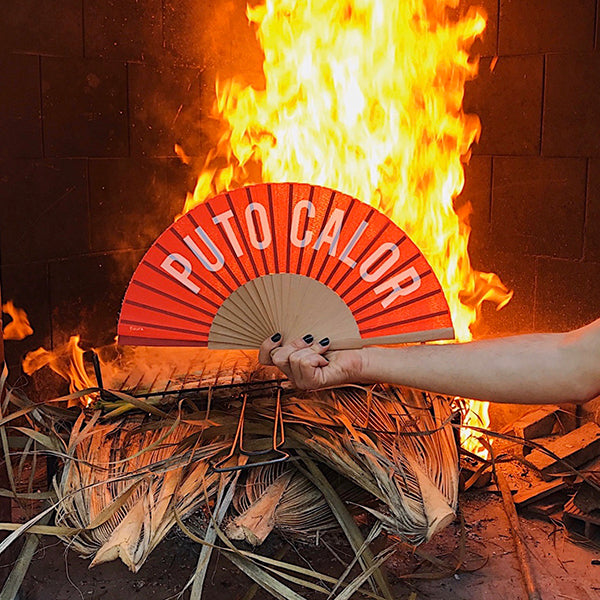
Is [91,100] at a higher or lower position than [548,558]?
higher

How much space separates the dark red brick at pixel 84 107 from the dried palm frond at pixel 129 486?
1.55m

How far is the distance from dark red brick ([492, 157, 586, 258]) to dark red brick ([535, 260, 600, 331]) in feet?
0.18

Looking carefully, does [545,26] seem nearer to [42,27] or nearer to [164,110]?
[164,110]

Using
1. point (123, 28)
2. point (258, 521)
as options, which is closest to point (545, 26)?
point (123, 28)

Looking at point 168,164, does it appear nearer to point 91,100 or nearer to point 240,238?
point 91,100

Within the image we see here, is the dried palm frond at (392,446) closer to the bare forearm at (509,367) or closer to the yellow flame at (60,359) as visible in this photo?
the bare forearm at (509,367)

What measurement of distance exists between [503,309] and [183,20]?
5.99 ft

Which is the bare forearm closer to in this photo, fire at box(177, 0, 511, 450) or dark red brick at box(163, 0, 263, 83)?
fire at box(177, 0, 511, 450)

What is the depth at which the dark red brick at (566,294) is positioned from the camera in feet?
11.7

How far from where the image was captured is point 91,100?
3639 millimetres

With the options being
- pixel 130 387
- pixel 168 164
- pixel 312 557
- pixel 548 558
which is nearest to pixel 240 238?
pixel 130 387

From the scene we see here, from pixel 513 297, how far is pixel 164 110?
5.46 ft

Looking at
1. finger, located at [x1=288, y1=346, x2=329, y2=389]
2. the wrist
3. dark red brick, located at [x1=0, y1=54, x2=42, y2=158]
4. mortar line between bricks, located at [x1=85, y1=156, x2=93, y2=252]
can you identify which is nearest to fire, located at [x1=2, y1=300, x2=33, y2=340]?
mortar line between bricks, located at [x1=85, y1=156, x2=93, y2=252]

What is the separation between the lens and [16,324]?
3.50m
